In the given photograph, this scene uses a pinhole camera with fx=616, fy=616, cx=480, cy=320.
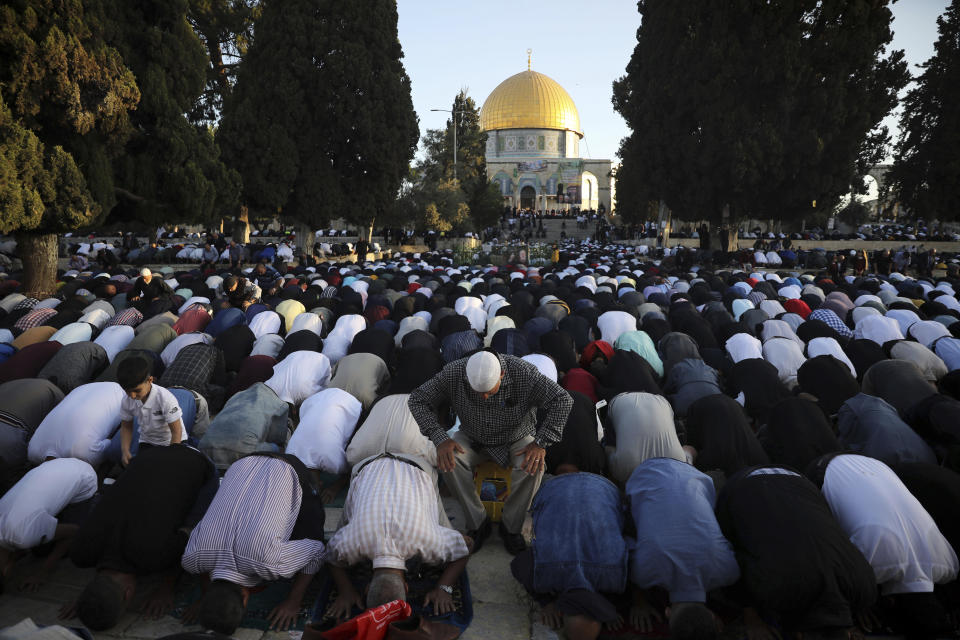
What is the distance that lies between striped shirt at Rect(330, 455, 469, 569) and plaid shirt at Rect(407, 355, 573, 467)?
0.39 metres

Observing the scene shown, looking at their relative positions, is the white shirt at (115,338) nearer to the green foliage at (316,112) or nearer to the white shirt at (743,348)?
the white shirt at (743,348)

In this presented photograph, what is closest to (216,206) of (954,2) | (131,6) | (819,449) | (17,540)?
(131,6)

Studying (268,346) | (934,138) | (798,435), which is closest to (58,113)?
(268,346)

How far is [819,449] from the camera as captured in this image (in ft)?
12.9

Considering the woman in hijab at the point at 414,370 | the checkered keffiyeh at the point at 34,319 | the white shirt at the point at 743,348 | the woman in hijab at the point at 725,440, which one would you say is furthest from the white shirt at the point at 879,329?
the checkered keffiyeh at the point at 34,319

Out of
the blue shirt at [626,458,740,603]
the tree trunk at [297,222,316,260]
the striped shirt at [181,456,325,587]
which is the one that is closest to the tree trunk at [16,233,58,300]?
the tree trunk at [297,222,316,260]

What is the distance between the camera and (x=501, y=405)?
3.64m

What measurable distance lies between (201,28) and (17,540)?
21.7 meters

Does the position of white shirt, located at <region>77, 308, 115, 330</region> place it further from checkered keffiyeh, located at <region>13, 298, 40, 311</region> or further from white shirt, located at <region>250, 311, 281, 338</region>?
white shirt, located at <region>250, 311, 281, 338</region>

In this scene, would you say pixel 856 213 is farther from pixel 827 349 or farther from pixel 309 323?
pixel 309 323

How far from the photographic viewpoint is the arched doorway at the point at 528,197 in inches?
2312

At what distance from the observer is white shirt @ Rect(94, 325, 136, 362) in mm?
6571

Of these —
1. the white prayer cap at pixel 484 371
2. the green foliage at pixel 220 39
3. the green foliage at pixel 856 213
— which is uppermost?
the green foliage at pixel 220 39

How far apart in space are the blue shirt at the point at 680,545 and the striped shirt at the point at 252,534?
63.3 inches
